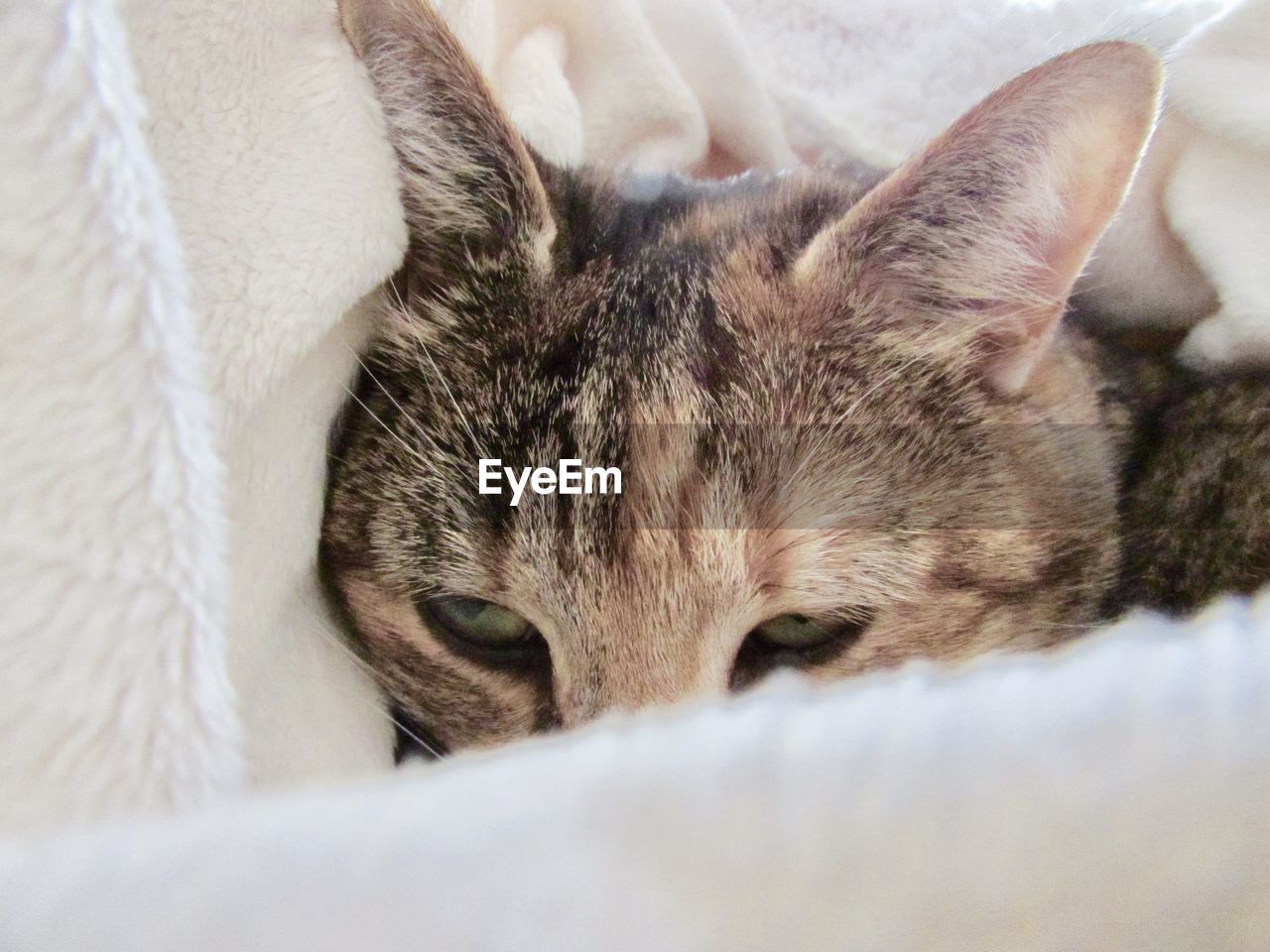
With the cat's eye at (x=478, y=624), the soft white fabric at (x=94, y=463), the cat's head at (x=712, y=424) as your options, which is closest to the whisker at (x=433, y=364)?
the cat's head at (x=712, y=424)

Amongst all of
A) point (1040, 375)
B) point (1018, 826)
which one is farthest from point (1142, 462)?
point (1018, 826)

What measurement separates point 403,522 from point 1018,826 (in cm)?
58

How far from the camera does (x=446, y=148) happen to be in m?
0.79

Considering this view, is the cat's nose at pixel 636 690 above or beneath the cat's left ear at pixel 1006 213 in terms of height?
beneath

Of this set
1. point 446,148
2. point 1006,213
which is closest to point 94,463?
point 446,148

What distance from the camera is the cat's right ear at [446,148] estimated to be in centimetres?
71

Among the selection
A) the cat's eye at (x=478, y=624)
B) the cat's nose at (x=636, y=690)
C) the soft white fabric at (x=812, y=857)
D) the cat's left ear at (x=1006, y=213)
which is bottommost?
the cat's nose at (x=636, y=690)

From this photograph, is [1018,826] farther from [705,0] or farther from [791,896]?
[705,0]

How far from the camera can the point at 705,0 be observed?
125 centimetres

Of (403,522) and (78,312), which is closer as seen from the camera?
(78,312)

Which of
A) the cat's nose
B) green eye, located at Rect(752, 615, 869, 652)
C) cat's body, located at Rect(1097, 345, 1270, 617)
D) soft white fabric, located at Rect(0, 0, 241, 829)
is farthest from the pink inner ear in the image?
soft white fabric, located at Rect(0, 0, 241, 829)

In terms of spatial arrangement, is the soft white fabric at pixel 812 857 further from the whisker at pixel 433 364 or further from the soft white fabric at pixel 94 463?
the whisker at pixel 433 364

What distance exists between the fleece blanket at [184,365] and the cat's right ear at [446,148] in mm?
37

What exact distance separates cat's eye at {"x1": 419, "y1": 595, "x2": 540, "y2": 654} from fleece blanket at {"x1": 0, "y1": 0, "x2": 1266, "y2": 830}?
0.09 metres
